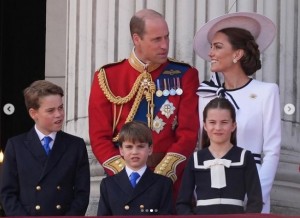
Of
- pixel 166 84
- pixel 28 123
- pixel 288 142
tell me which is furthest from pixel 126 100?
pixel 28 123

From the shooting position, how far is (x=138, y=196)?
27.6 feet

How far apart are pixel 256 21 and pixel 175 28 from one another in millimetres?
1288

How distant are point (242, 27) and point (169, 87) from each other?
1.92 ft

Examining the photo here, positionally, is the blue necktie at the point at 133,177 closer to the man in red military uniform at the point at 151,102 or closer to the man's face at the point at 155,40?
the man in red military uniform at the point at 151,102

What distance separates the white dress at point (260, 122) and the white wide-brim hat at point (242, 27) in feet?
1.26

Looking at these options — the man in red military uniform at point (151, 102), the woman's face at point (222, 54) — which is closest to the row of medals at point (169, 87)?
the man in red military uniform at point (151, 102)

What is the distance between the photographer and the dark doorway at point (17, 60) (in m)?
12.3

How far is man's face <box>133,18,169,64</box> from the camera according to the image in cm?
898

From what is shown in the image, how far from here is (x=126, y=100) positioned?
29.7 ft

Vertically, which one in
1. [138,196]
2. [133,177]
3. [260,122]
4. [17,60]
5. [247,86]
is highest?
[17,60]

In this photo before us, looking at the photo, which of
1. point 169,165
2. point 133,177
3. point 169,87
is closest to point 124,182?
point 133,177

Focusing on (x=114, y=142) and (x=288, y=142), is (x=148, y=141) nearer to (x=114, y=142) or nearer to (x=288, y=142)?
(x=114, y=142)

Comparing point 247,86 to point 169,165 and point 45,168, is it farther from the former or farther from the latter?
point 45,168

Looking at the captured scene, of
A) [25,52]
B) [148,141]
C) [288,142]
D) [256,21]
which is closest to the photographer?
[148,141]
